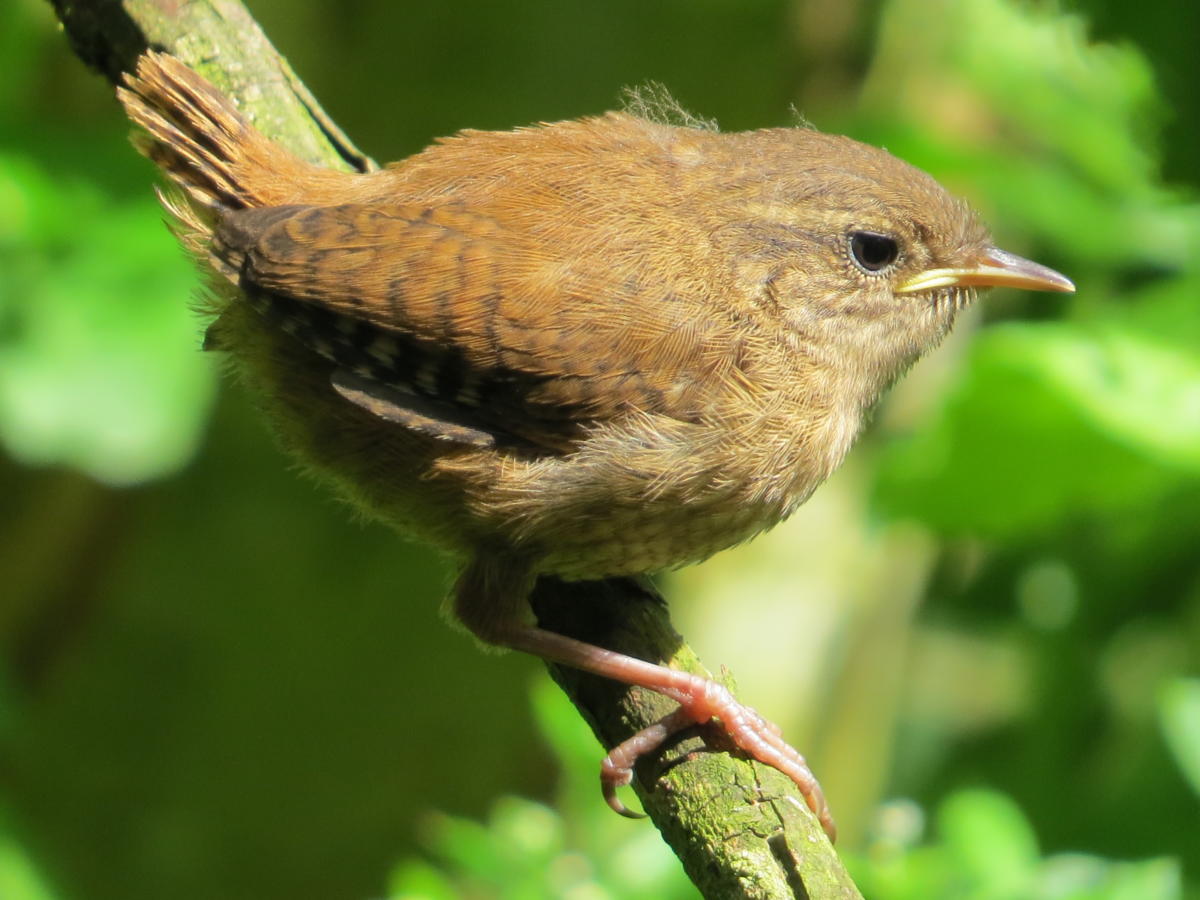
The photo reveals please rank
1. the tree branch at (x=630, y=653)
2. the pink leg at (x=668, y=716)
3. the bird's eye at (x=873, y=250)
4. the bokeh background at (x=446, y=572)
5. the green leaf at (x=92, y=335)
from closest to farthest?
1. the tree branch at (x=630, y=653)
2. the pink leg at (x=668, y=716)
3. the bird's eye at (x=873, y=250)
4. the green leaf at (x=92, y=335)
5. the bokeh background at (x=446, y=572)

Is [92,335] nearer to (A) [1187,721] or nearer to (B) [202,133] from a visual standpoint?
(B) [202,133]

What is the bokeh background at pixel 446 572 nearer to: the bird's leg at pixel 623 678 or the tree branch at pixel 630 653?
the tree branch at pixel 630 653

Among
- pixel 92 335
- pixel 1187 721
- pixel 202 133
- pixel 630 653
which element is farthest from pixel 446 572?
pixel 1187 721

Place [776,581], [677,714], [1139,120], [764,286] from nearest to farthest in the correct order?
[677,714]
[764,286]
[1139,120]
[776,581]

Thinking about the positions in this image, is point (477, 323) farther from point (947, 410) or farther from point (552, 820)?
point (947, 410)

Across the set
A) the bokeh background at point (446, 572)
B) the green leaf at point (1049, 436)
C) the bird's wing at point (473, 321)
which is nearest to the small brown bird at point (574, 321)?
the bird's wing at point (473, 321)

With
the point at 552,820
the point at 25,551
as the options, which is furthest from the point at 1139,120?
the point at 25,551

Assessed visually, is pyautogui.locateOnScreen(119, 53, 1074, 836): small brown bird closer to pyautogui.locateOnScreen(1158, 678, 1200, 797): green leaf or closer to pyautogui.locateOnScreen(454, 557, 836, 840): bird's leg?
pyautogui.locateOnScreen(454, 557, 836, 840): bird's leg
